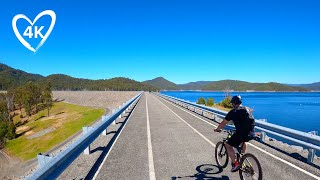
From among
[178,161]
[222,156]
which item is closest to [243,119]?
[222,156]

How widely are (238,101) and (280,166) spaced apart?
2.57 metres

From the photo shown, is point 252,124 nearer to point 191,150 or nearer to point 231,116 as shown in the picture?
point 231,116

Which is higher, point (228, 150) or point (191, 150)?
point (228, 150)

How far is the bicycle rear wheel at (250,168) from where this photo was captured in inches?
226

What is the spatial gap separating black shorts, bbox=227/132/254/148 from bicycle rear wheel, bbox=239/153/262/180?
43 cm

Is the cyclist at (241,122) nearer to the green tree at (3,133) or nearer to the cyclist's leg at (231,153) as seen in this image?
the cyclist's leg at (231,153)

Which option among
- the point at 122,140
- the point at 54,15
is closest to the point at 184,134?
the point at 122,140

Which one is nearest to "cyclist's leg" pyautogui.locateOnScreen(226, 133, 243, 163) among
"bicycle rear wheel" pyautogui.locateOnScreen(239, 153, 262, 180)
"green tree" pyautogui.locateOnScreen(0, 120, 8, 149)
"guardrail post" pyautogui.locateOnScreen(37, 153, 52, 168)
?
"bicycle rear wheel" pyautogui.locateOnScreen(239, 153, 262, 180)

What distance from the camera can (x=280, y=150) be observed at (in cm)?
970

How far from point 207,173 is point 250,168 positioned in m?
1.29

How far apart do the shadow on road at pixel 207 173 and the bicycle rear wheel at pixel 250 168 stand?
58 cm

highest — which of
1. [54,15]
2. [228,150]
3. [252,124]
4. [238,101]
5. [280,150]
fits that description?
[54,15]

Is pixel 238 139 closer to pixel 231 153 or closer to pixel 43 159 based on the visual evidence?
pixel 231 153

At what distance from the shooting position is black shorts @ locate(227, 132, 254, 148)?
20.6ft
